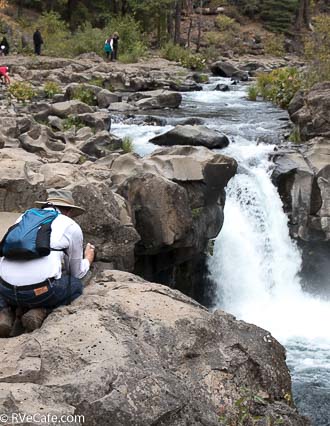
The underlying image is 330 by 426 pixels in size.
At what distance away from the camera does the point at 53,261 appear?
4969 mm

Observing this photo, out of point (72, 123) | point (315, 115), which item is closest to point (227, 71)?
point (315, 115)

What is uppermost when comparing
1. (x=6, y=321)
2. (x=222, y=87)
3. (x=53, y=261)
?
(x=53, y=261)

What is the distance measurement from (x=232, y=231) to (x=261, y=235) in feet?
1.97

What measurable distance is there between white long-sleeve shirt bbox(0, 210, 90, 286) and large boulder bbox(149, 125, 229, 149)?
788 centimetres

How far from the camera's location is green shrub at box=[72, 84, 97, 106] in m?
17.9

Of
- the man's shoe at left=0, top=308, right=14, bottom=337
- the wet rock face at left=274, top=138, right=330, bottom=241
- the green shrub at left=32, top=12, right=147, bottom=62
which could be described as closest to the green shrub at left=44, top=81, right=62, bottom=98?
the wet rock face at left=274, top=138, right=330, bottom=241

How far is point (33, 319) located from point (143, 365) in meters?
1.13

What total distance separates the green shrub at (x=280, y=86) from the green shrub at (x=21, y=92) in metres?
7.47

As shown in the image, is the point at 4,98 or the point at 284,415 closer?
the point at 284,415

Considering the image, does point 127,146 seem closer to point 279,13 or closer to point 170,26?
point 170,26

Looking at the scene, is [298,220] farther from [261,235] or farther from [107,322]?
[107,322]

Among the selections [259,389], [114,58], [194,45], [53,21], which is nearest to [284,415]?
[259,389]

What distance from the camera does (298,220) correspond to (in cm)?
1190

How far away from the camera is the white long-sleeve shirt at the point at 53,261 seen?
194 inches
